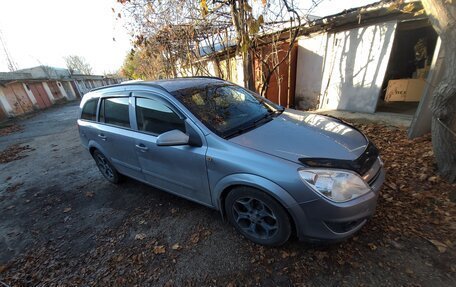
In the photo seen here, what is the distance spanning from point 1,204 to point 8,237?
5.13 feet

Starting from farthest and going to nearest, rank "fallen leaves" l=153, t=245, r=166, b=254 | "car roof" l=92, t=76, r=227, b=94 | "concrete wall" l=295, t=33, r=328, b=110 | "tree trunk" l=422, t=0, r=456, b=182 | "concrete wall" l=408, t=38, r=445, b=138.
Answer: "concrete wall" l=295, t=33, r=328, b=110, "concrete wall" l=408, t=38, r=445, b=138, "car roof" l=92, t=76, r=227, b=94, "fallen leaves" l=153, t=245, r=166, b=254, "tree trunk" l=422, t=0, r=456, b=182

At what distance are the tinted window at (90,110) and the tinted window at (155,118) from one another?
1.45 metres

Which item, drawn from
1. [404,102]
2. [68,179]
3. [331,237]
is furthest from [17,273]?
[404,102]

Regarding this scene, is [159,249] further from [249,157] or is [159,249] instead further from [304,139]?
[304,139]

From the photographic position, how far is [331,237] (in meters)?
2.03

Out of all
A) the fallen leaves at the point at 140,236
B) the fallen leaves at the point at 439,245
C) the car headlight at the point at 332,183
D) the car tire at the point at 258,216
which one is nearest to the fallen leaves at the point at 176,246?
the fallen leaves at the point at 140,236

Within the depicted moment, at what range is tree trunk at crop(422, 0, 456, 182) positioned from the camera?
252 cm

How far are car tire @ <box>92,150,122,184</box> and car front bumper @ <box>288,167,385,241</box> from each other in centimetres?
331

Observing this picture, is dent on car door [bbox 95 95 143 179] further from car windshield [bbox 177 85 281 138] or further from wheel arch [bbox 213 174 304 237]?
wheel arch [bbox 213 174 304 237]

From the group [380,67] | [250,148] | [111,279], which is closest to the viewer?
[250,148]

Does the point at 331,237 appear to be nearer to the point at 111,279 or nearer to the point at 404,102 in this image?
the point at 111,279

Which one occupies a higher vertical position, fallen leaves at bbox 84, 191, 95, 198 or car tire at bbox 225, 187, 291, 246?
car tire at bbox 225, 187, 291, 246

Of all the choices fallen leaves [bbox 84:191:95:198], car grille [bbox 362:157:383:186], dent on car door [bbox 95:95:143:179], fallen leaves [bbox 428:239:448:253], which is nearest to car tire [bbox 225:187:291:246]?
car grille [bbox 362:157:383:186]

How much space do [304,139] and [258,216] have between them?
953 mm
